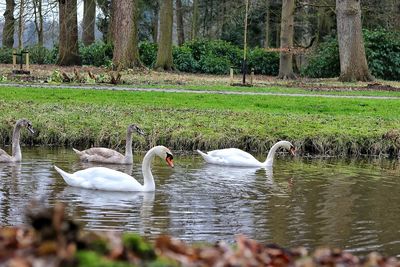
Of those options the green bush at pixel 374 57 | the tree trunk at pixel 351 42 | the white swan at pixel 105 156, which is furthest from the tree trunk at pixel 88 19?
the white swan at pixel 105 156

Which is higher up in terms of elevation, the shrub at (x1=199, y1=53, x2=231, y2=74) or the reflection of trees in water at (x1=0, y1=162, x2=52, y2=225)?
the shrub at (x1=199, y1=53, x2=231, y2=74)

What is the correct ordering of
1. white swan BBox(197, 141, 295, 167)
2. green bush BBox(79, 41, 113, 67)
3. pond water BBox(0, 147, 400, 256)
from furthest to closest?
green bush BBox(79, 41, 113, 67), white swan BBox(197, 141, 295, 167), pond water BBox(0, 147, 400, 256)

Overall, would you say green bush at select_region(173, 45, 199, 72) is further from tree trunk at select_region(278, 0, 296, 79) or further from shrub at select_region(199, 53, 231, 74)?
tree trunk at select_region(278, 0, 296, 79)

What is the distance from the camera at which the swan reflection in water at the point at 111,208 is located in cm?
860

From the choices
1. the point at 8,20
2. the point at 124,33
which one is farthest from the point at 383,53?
the point at 8,20

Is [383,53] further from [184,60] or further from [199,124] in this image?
[199,124]

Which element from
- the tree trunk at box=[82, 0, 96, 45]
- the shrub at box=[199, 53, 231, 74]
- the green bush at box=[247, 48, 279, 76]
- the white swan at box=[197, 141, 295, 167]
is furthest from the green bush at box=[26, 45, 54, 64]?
the white swan at box=[197, 141, 295, 167]

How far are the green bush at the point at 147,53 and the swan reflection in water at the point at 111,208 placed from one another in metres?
35.2

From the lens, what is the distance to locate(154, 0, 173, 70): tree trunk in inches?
1560

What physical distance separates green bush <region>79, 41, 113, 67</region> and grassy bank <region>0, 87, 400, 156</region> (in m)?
24.3

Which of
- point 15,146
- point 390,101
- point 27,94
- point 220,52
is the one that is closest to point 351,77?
point 390,101

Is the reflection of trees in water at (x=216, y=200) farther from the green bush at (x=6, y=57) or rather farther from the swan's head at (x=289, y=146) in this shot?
the green bush at (x=6, y=57)

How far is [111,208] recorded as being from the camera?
32.0 ft

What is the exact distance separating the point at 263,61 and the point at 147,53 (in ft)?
25.6
